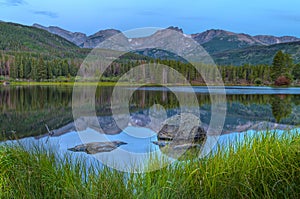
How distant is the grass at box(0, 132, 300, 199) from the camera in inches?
162

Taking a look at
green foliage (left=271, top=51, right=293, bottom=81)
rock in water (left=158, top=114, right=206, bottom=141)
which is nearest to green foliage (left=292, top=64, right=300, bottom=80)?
green foliage (left=271, top=51, right=293, bottom=81)

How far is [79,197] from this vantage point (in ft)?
12.7

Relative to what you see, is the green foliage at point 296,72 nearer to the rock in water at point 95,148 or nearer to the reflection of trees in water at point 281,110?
the reflection of trees in water at point 281,110

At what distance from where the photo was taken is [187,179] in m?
4.27

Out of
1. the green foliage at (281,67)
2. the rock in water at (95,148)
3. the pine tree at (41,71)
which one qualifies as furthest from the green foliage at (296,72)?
the rock in water at (95,148)

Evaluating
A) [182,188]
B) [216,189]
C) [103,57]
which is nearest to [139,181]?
[182,188]

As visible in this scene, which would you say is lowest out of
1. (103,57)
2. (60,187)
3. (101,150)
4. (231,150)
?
(101,150)

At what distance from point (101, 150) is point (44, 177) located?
6.49m

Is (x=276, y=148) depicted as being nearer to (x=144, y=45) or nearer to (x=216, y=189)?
(x=216, y=189)

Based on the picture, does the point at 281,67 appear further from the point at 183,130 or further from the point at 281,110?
the point at 183,130

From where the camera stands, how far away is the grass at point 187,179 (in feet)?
13.5

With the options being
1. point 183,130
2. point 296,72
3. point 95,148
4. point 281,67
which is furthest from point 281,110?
point 296,72

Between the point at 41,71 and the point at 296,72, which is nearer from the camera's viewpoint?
the point at 296,72

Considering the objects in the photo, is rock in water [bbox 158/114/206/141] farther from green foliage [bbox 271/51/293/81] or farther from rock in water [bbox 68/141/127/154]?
green foliage [bbox 271/51/293/81]
